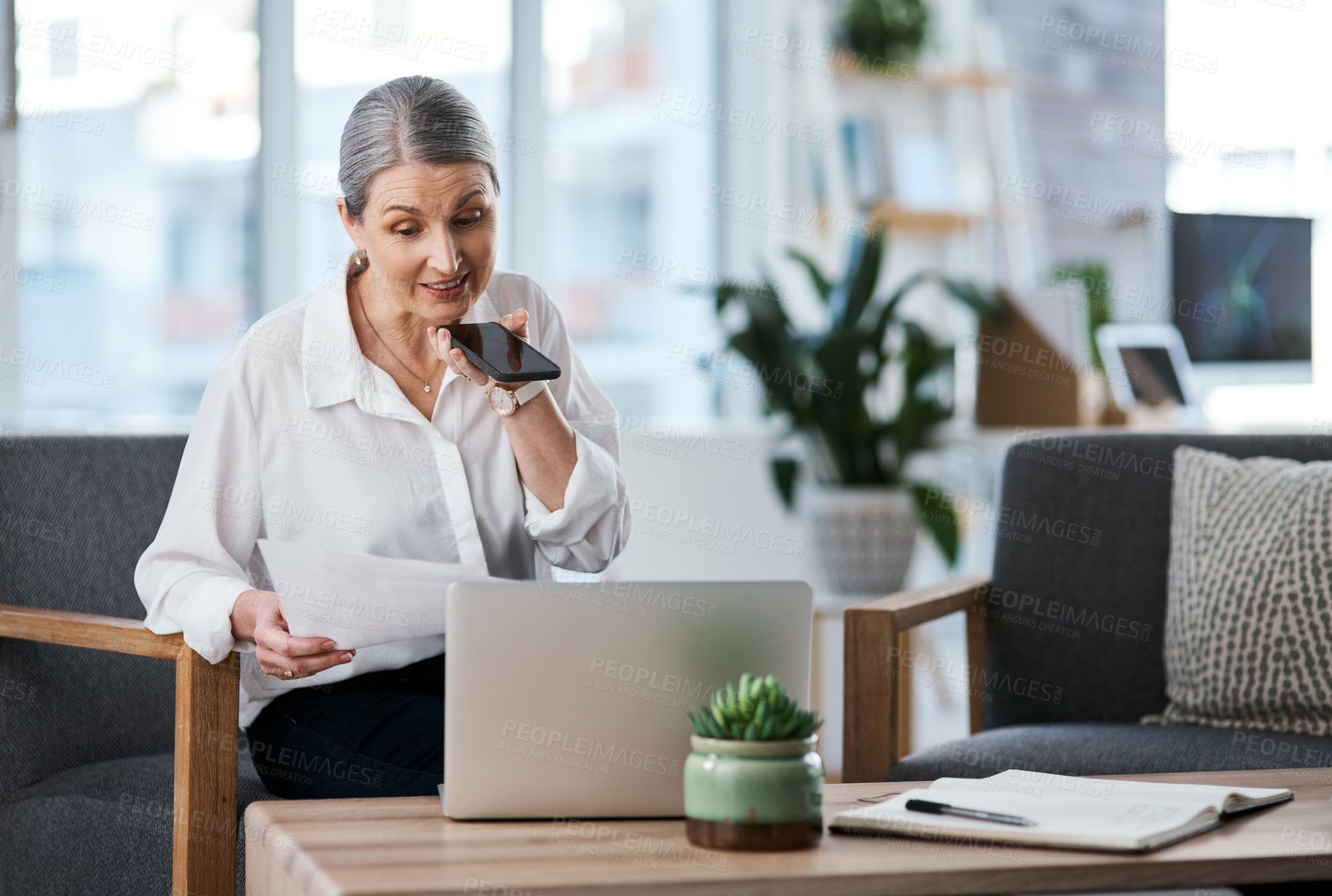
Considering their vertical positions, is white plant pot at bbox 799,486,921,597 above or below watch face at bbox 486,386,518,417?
below

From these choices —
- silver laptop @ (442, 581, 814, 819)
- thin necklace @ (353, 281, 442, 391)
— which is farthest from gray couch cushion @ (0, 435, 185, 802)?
silver laptop @ (442, 581, 814, 819)

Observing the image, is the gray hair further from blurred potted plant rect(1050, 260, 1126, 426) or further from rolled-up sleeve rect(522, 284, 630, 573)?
blurred potted plant rect(1050, 260, 1126, 426)

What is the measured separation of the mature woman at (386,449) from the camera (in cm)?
155

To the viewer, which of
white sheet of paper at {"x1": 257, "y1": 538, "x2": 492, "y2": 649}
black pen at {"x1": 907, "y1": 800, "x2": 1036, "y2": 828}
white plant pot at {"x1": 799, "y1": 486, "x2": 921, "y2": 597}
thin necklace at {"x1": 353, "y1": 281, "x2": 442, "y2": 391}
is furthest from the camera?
white plant pot at {"x1": 799, "y1": 486, "x2": 921, "y2": 597}

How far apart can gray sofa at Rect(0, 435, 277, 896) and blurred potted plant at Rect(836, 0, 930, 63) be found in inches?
108

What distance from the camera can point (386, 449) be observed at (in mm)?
1645

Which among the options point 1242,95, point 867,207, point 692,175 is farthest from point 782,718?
point 1242,95

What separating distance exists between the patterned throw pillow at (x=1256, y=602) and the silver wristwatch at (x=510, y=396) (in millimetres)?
1035

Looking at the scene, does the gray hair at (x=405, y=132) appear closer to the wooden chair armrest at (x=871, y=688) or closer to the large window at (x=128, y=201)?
the wooden chair armrest at (x=871, y=688)

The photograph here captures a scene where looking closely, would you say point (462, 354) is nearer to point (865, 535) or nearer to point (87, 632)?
point (87, 632)

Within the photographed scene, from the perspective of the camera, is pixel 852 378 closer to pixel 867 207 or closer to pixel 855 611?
pixel 867 207

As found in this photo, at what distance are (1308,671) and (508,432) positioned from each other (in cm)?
116

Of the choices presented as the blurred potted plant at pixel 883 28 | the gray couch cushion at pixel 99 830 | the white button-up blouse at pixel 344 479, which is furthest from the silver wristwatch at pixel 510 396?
the blurred potted plant at pixel 883 28

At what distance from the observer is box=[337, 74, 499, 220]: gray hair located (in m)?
1.58
